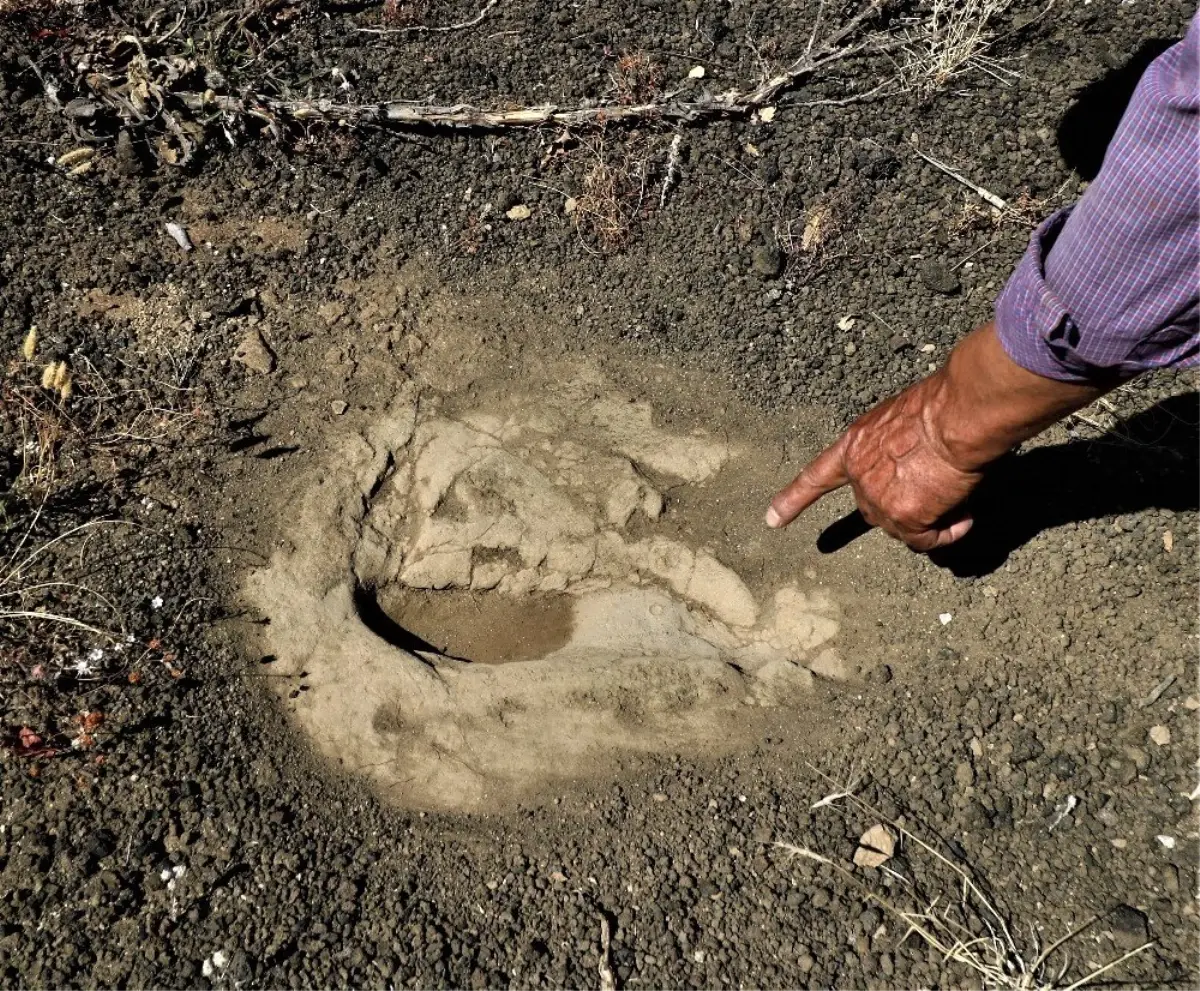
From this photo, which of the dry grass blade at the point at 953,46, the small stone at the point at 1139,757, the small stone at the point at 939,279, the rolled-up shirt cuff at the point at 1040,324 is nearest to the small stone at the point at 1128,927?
the small stone at the point at 1139,757

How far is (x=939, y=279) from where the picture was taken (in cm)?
326

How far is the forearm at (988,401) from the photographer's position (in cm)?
178

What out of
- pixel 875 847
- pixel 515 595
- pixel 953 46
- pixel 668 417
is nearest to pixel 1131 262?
pixel 875 847

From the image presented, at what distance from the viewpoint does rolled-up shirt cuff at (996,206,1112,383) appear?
163 cm

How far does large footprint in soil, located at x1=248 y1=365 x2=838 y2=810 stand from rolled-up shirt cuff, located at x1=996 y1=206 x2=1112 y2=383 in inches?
56.1

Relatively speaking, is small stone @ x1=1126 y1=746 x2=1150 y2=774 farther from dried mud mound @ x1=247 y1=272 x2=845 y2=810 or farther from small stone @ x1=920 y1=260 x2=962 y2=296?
small stone @ x1=920 y1=260 x2=962 y2=296

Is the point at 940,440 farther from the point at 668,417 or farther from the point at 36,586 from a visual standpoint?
the point at 36,586

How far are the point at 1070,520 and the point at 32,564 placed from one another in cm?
321

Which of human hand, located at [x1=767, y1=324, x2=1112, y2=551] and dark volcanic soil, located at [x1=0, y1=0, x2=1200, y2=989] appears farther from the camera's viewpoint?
dark volcanic soil, located at [x1=0, y1=0, x2=1200, y2=989]

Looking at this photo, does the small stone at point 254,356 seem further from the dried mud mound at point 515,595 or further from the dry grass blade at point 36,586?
the dry grass blade at point 36,586

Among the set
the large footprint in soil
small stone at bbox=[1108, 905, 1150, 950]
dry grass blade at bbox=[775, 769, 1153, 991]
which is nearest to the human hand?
the large footprint in soil

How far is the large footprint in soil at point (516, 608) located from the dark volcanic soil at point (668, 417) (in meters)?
0.11

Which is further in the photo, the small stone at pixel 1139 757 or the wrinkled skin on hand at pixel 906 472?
the small stone at pixel 1139 757

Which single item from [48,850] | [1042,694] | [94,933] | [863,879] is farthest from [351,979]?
[1042,694]
